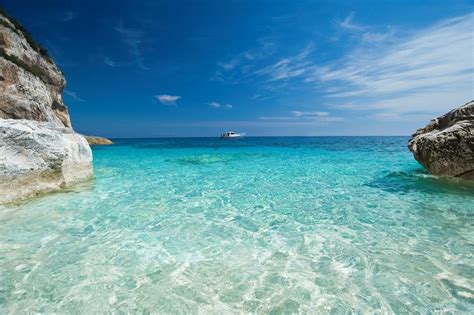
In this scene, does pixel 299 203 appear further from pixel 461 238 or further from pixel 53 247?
pixel 53 247

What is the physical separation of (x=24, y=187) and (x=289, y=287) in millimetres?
9154

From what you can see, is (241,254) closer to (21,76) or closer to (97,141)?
(21,76)

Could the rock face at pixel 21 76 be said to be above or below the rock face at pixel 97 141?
above

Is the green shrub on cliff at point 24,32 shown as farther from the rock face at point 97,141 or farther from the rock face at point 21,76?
the rock face at point 97,141

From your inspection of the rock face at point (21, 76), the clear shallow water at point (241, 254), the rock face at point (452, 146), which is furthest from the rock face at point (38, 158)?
the rock face at point (21, 76)

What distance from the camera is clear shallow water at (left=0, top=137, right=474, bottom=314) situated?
129 inches

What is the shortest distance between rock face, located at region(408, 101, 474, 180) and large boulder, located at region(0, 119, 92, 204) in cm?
1582

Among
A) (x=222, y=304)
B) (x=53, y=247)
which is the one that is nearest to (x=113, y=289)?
(x=222, y=304)

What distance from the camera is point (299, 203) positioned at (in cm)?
779

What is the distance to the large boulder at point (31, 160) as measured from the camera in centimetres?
760

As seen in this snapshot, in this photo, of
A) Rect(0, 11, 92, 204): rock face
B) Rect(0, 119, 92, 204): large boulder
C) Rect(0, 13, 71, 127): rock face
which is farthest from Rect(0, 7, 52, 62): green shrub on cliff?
Rect(0, 119, 92, 204): large boulder

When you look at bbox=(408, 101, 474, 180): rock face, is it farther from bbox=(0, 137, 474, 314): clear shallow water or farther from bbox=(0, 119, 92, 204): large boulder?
bbox=(0, 119, 92, 204): large boulder

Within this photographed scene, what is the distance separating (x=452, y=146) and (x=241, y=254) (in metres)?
10.9

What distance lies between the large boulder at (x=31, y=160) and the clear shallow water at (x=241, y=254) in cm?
75
